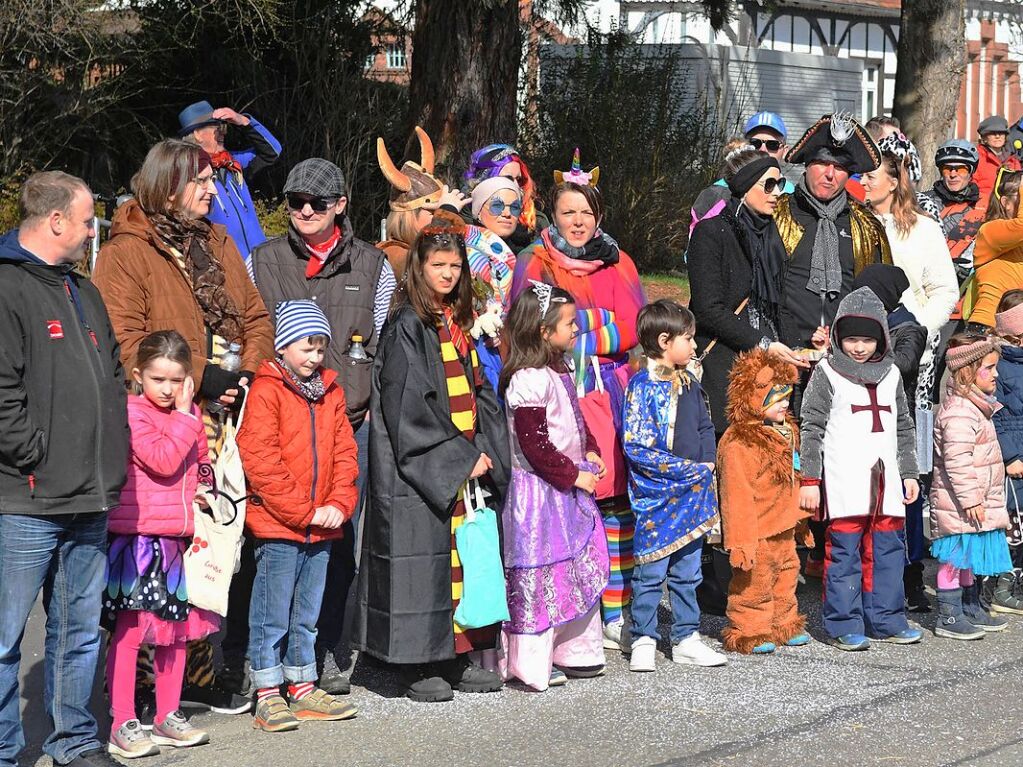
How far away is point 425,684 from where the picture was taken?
5.67 m

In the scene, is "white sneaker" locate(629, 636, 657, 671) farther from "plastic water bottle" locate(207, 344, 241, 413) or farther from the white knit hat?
the white knit hat

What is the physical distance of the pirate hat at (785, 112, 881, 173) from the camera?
6754mm

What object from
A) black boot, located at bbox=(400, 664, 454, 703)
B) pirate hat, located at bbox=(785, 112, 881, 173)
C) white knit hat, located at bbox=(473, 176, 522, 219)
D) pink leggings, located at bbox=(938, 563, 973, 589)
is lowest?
black boot, located at bbox=(400, 664, 454, 703)

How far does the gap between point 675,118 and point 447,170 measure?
7819 millimetres

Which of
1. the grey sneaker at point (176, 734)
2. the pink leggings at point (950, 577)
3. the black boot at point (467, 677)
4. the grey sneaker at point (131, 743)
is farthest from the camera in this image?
the pink leggings at point (950, 577)

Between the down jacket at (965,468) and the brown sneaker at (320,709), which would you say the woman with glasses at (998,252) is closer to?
the down jacket at (965,468)

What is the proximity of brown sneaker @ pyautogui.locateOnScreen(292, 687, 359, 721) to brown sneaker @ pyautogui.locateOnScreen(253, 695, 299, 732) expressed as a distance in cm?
5

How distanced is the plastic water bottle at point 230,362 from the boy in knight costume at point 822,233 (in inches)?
104

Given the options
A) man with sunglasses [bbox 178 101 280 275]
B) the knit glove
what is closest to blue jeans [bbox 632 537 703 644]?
the knit glove

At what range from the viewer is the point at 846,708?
551cm

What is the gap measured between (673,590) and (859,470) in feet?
3.33

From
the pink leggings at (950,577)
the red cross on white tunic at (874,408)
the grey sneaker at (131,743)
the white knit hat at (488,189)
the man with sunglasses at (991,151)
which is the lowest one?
the grey sneaker at (131,743)

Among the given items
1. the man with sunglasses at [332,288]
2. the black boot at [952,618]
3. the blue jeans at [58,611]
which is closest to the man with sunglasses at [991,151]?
the black boot at [952,618]

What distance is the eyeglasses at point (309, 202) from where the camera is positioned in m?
5.91
